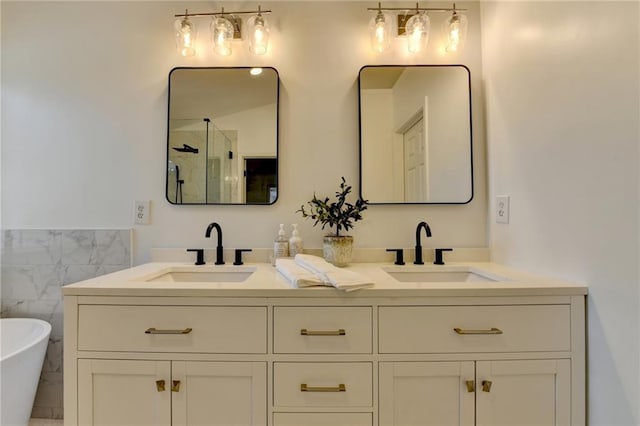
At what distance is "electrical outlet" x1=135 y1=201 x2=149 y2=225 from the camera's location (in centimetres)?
155

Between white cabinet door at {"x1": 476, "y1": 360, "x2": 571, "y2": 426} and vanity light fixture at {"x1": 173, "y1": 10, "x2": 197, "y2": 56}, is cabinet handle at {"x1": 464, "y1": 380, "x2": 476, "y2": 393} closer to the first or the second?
white cabinet door at {"x1": 476, "y1": 360, "x2": 571, "y2": 426}

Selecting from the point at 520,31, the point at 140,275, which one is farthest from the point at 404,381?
the point at 520,31

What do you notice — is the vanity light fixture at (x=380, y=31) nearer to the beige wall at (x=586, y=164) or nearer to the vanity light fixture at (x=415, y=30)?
the vanity light fixture at (x=415, y=30)

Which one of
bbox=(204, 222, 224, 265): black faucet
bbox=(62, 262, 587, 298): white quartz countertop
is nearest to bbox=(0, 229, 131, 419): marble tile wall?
bbox=(204, 222, 224, 265): black faucet

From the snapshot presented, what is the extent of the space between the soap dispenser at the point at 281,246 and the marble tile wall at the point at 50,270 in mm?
765

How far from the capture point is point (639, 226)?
799 millimetres

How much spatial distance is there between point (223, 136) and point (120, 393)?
3.70ft

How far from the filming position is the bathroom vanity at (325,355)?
3.18ft

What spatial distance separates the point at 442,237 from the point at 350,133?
0.71 metres

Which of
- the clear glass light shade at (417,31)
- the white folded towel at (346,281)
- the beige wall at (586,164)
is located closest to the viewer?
the beige wall at (586,164)

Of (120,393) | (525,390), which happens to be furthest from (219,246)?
(525,390)

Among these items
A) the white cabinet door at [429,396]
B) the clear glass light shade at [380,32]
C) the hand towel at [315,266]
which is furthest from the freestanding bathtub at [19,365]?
the clear glass light shade at [380,32]

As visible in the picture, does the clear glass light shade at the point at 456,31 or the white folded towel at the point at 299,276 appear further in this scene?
the clear glass light shade at the point at 456,31

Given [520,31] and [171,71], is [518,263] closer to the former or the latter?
[520,31]
